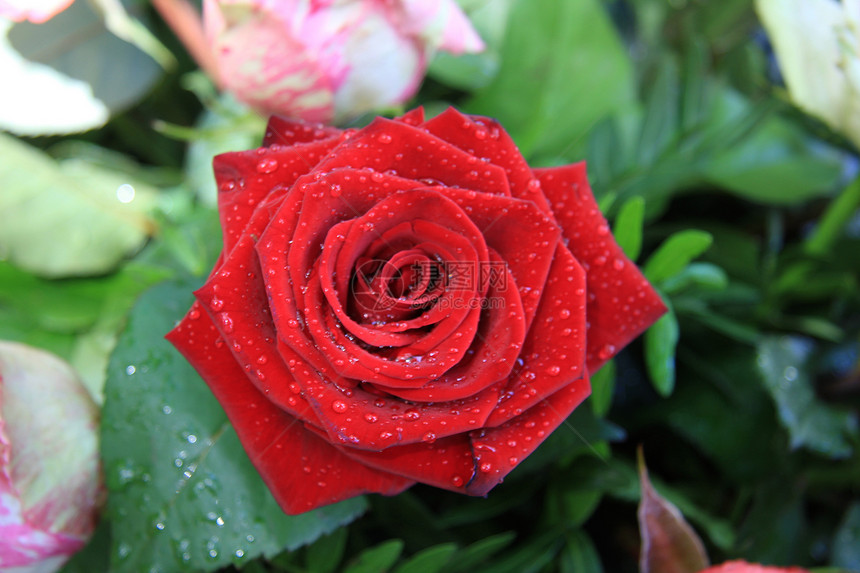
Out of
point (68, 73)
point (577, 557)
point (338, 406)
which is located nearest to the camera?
point (338, 406)

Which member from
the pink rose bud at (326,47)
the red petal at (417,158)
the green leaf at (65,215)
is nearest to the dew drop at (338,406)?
the red petal at (417,158)

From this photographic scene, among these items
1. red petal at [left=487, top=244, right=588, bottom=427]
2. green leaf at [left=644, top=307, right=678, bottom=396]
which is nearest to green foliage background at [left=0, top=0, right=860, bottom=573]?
green leaf at [left=644, top=307, right=678, bottom=396]

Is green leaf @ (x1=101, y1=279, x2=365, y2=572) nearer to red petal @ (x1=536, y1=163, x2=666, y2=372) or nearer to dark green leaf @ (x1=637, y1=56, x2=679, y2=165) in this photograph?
red petal @ (x1=536, y1=163, x2=666, y2=372)

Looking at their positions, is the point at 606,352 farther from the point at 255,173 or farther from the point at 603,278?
the point at 255,173

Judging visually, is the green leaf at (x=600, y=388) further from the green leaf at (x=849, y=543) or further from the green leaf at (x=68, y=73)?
the green leaf at (x=68, y=73)

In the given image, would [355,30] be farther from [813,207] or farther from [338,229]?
[813,207]

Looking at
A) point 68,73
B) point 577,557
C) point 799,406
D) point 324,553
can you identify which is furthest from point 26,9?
point 799,406

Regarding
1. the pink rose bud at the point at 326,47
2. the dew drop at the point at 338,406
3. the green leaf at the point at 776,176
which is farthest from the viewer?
the green leaf at the point at 776,176
